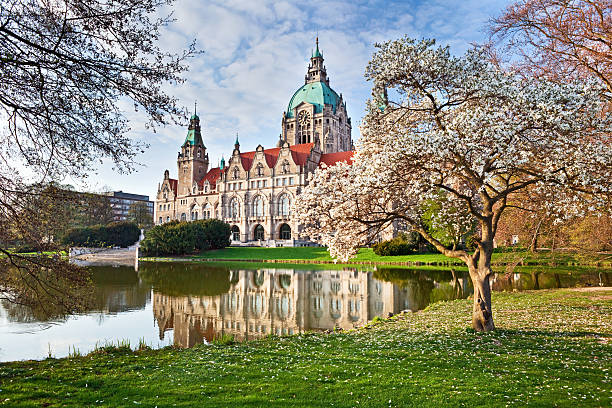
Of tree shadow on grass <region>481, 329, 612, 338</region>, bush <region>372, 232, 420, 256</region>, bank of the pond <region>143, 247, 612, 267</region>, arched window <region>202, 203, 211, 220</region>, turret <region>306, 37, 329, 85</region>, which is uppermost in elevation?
turret <region>306, 37, 329, 85</region>

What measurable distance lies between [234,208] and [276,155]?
487 inches

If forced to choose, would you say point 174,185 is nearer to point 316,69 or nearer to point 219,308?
point 316,69

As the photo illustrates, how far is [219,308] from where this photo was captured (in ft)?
51.0

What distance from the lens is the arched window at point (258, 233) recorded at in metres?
69.0

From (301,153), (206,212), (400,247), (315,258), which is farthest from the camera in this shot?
(206,212)

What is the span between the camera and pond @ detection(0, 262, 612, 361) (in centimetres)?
1130

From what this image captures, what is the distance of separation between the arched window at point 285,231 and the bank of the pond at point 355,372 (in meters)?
55.7

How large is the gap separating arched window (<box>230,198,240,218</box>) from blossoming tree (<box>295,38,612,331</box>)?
2412 inches

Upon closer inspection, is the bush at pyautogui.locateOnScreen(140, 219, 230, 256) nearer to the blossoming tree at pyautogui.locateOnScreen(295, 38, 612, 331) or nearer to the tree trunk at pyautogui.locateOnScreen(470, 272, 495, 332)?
the blossoming tree at pyautogui.locateOnScreen(295, 38, 612, 331)

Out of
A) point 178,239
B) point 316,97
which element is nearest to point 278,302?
point 178,239

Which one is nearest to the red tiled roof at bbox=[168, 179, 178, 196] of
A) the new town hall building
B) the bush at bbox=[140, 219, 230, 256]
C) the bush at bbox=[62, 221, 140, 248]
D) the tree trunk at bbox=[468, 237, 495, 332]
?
the new town hall building

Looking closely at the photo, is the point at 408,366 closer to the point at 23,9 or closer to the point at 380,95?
the point at 380,95

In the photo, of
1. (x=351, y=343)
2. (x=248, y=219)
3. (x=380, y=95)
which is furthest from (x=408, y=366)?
(x=248, y=219)

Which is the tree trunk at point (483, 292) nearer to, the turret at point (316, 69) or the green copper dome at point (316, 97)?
the green copper dome at point (316, 97)
